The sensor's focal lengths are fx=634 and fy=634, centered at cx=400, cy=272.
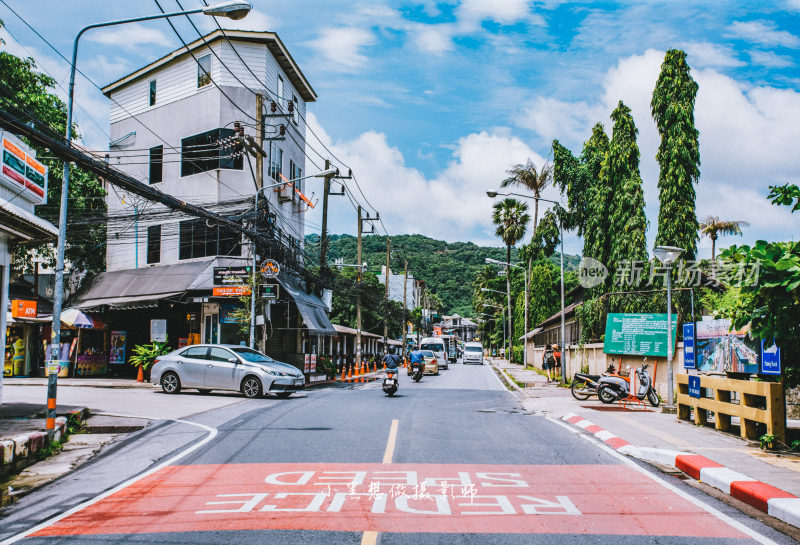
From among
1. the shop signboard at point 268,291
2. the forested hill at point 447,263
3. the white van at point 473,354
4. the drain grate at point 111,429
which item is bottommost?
the white van at point 473,354

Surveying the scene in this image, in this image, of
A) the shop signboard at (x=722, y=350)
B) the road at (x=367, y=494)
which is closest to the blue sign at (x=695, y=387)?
the shop signboard at (x=722, y=350)

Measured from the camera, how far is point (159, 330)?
26859 mm

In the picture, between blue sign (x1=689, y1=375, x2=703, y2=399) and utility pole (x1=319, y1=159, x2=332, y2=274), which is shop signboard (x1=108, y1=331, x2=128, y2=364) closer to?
utility pole (x1=319, y1=159, x2=332, y2=274)

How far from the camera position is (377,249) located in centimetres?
8594

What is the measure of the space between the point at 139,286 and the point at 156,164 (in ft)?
21.7

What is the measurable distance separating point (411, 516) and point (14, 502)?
438 cm

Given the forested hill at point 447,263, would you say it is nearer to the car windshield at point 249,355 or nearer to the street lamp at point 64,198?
the car windshield at point 249,355

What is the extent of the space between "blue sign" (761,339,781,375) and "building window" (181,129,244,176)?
2323cm

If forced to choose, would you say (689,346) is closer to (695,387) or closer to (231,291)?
(695,387)

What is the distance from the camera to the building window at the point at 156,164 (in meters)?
31.0

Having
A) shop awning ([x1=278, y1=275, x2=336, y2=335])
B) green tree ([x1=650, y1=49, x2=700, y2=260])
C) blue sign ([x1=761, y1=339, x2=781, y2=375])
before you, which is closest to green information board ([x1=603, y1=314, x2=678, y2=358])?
green tree ([x1=650, y1=49, x2=700, y2=260])

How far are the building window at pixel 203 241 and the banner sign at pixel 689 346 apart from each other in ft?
61.0

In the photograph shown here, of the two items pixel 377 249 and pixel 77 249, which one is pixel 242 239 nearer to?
pixel 77 249

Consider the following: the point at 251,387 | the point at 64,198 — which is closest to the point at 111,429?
the point at 64,198
